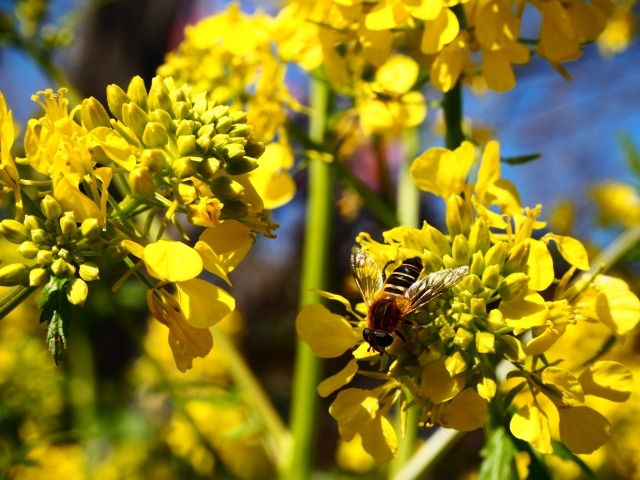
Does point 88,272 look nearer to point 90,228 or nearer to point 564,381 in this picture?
point 90,228

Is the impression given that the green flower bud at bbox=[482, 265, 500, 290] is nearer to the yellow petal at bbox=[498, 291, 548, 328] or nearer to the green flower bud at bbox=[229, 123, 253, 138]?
the yellow petal at bbox=[498, 291, 548, 328]

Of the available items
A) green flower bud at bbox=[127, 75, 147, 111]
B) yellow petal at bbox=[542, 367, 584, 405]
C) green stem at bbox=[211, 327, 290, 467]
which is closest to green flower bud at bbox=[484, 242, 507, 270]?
yellow petal at bbox=[542, 367, 584, 405]

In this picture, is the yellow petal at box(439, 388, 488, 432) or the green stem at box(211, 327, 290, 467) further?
the green stem at box(211, 327, 290, 467)

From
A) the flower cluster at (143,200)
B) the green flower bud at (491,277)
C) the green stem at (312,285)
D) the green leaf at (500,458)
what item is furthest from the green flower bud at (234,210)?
the green stem at (312,285)

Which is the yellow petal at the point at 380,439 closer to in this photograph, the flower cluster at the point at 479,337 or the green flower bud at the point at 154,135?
the flower cluster at the point at 479,337

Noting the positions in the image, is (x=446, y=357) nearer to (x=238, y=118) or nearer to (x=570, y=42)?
(x=238, y=118)

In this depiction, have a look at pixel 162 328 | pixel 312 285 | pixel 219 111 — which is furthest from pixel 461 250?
Answer: pixel 162 328
